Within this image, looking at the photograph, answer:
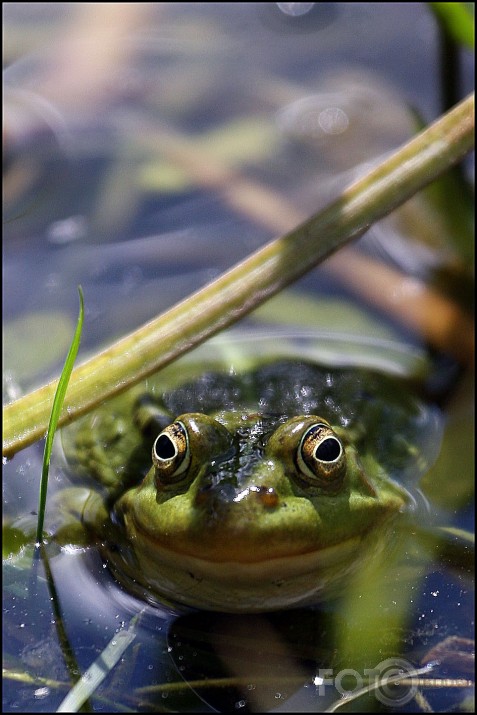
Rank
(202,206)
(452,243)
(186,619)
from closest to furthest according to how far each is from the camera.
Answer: (186,619)
(452,243)
(202,206)

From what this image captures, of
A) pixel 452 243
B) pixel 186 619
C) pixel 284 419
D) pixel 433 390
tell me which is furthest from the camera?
pixel 452 243

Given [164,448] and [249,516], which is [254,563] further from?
[164,448]

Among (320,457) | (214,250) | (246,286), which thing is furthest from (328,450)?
(214,250)

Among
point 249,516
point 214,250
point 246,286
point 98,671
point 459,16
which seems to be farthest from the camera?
point 214,250

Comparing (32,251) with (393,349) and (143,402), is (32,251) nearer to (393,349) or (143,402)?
(143,402)

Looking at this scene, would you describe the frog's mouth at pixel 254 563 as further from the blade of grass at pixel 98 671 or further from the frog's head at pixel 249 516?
the blade of grass at pixel 98 671

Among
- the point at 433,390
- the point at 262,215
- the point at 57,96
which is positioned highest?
the point at 57,96

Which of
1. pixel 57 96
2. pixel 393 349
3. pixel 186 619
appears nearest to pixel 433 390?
pixel 393 349
